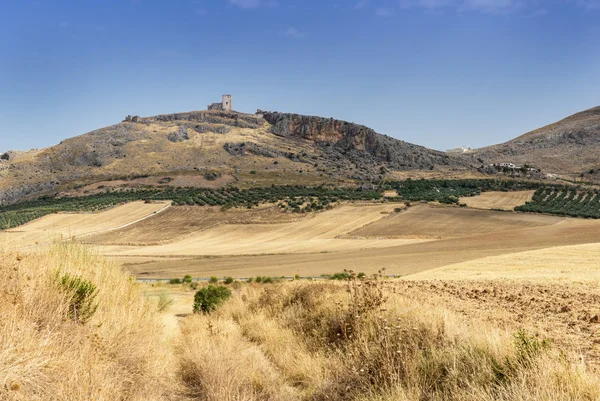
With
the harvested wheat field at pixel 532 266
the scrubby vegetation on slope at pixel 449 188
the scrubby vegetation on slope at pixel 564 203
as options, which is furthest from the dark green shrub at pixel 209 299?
the scrubby vegetation on slope at pixel 449 188

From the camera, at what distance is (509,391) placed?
5629mm

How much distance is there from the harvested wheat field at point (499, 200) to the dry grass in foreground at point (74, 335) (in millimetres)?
79705

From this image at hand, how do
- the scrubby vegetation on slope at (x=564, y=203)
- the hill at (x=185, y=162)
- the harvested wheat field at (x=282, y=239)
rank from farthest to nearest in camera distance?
the hill at (x=185, y=162) → the scrubby vegetation on slope at (x=564, y=203) → the harvested wheat field at (x=282, y=239)

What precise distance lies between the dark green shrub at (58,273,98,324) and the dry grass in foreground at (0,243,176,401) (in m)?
0.02

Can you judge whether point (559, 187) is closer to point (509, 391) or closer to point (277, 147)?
point (277, 147)

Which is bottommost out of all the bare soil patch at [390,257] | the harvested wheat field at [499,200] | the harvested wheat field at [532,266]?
the bare soil patch at [390,257]

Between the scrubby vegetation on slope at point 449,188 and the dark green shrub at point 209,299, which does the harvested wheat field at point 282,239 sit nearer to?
the scrubby vegetation on slope at point 449,188

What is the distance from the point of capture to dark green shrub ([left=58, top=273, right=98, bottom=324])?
8.34 meters

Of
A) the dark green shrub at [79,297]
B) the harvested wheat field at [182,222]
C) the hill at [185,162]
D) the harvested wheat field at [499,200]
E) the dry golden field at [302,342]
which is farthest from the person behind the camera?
the hill at [185,162]

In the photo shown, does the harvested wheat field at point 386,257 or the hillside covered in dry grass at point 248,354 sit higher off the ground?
the hillside covered in dry grass at point 248,354

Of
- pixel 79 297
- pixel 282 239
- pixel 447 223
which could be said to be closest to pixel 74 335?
pixel 79 297

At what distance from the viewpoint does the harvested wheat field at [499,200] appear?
83750mm

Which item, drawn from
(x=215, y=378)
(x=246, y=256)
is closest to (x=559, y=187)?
(x=246, y=256)

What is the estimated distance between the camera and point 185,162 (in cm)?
15588
